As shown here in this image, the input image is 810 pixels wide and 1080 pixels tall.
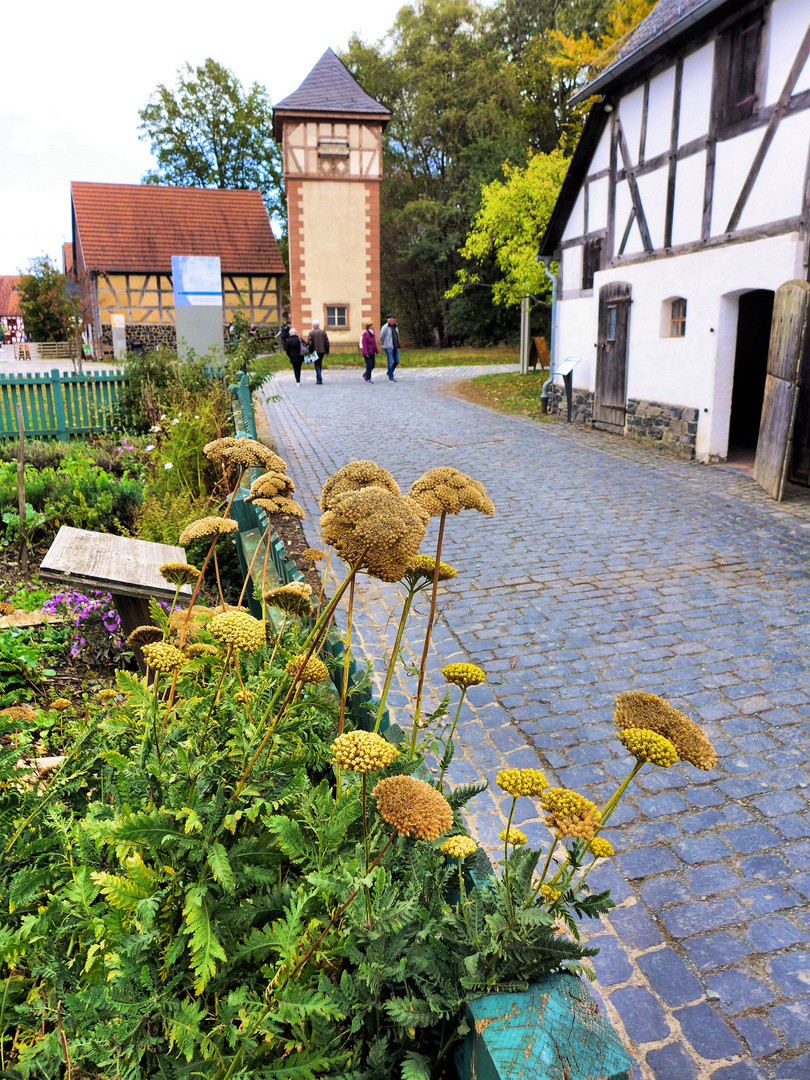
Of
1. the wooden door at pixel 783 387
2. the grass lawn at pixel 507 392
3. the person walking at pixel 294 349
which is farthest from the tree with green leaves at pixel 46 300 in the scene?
the wooden door at pixel 783 387

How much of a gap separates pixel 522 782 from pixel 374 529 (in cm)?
63

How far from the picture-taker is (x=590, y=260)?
14.6 m

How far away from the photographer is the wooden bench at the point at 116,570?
3.73 metres

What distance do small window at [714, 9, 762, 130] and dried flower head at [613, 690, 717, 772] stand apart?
1050 cm

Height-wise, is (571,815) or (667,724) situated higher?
(667,724)

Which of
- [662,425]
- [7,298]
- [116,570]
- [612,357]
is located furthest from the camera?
[7,298]

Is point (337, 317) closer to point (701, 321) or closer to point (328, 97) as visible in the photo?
point (328, 97)

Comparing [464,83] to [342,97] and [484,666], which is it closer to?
[342,97]

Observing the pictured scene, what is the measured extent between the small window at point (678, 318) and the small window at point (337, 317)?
70.6 ft

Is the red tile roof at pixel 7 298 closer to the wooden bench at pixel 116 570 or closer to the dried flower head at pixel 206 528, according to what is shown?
the wooden bench at pixel 116 570

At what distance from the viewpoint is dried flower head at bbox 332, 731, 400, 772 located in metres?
1.50

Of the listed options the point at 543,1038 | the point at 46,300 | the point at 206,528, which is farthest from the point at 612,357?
the point at 46,300

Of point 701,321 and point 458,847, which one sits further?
point 701,321

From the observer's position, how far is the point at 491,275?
33.9m
